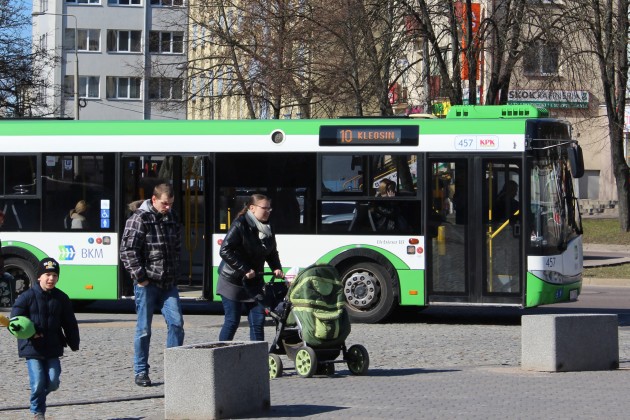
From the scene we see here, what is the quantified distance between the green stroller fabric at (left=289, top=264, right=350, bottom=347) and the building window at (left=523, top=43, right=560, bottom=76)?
17.8 m

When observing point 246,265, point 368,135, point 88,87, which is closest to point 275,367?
point 246,265

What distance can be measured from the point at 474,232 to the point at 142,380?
715 cm

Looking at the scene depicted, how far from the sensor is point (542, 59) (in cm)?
2978

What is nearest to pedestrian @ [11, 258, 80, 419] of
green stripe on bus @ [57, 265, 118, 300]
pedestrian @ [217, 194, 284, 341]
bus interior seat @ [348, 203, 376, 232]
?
pedestrian @ [217, 194, 284, 341]

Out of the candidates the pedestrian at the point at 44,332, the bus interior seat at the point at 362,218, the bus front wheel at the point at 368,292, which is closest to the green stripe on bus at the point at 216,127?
the bus interior seat at the point at 362,218

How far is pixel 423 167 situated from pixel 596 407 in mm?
8138

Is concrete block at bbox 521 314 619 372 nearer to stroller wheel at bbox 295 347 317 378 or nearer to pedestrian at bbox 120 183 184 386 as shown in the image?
stroller wheel at bbox 295 347 317 378

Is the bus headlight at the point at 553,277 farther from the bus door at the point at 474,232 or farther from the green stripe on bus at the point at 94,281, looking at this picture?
the green stripe on bus at the point at 94,281

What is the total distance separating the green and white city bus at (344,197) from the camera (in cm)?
1728

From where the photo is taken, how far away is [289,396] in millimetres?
10438

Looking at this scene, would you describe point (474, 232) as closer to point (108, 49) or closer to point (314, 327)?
point (314, 327)

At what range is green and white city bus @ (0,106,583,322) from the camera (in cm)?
1728

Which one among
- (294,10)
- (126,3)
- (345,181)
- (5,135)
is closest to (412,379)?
(345,181)

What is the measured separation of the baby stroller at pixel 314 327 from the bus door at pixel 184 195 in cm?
634
